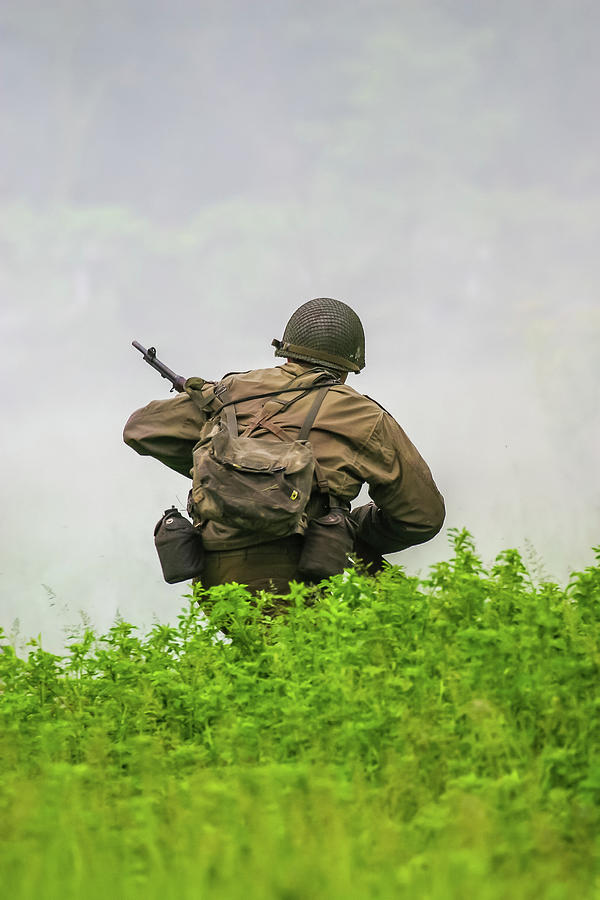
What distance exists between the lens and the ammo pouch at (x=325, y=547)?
6504 mm

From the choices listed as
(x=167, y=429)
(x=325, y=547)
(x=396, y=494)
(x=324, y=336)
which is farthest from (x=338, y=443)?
(x=167, y=429)

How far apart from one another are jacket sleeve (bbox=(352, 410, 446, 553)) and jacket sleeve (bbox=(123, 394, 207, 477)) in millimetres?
1092

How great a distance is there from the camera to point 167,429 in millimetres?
7086

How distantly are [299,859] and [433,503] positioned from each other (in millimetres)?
4067

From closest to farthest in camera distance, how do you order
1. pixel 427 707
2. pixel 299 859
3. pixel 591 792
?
1. pixel 299 859
2. pixel 591 792
3. pixel 427 707

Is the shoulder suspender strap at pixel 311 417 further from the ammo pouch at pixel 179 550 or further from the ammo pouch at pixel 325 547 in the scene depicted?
the ammo pouch at pixel 179 550

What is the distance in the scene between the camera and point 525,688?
161 inches

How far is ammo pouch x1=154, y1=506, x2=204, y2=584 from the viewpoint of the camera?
262 inches

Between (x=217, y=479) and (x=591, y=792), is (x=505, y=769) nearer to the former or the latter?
(x=591, y=792)

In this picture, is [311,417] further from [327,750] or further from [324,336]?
[327,750]

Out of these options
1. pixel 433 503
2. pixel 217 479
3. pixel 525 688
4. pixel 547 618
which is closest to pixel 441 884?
pixel 525 688

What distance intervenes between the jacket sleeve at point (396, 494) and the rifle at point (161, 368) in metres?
1.60

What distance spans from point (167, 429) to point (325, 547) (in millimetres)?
1303

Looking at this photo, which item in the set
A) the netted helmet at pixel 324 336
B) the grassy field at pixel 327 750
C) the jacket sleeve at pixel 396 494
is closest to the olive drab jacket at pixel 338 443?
the jacket sleeve at pixel 396 494
